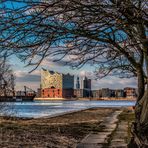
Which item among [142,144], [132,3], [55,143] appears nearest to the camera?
[132,3]

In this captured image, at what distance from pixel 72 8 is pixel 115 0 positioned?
0.62 m

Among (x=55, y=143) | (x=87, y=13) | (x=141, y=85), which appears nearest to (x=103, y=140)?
(x=55, y=143)

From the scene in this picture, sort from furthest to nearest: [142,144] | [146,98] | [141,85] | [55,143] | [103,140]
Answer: [103,140], [55,143], [141,85], [146,98], [142,144]

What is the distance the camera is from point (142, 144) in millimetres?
7840

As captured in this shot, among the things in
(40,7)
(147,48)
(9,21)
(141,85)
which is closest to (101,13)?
(40,7)

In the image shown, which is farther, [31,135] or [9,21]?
[31,135]

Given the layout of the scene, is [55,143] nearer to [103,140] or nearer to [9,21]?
[103,140]

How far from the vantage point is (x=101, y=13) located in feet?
20.7

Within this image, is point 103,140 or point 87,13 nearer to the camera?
point 87,13

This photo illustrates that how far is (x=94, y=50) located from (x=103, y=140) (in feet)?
20.7

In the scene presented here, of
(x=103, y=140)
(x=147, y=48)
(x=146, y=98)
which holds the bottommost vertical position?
(x=103, y=140)

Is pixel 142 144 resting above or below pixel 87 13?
below

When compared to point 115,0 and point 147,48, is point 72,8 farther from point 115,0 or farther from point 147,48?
point 147,48

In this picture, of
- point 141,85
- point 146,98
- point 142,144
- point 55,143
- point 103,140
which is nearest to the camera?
point 142,144
